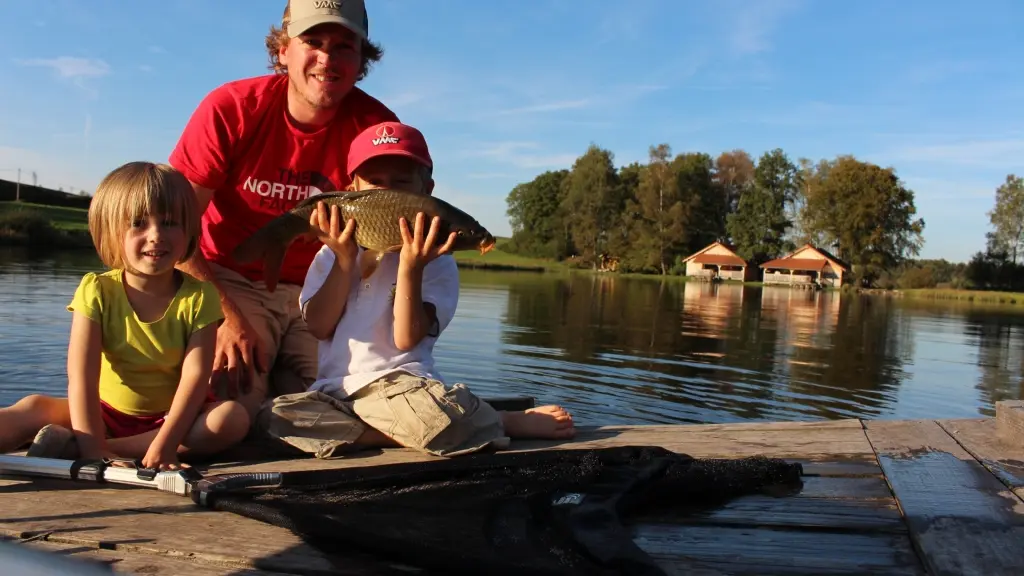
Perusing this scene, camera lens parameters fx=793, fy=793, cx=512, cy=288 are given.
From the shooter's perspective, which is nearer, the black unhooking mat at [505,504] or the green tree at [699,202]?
the black unhooking mat at [505,504]

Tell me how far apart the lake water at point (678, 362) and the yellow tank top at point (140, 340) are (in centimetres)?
566

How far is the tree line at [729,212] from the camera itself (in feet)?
238

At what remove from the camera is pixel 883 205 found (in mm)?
72500

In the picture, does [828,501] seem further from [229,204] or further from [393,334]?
[229,204]

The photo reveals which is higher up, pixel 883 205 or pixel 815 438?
pixel 883 205

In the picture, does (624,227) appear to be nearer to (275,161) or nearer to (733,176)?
(733,176)

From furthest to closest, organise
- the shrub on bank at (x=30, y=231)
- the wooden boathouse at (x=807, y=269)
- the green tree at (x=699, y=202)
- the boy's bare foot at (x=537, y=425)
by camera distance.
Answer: the green tree at (x=699, y=202), the wooden boathouse at (x=807, y=269), the shrub on bank at (x=30, y=231), the boy's bare foot at (x=537, y=425)

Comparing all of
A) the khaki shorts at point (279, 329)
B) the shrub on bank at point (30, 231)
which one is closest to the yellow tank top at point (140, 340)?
the khaki shorts at point (279, 329)

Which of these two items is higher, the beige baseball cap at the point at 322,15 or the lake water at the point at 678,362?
the beige baseball cap at the point at 322,15

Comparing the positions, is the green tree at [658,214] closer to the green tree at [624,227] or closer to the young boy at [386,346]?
the green tree at [624,227]

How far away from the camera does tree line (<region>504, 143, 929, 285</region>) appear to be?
72.7 meters

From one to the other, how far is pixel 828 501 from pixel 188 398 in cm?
239

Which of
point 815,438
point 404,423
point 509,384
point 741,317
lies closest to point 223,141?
point 404,423

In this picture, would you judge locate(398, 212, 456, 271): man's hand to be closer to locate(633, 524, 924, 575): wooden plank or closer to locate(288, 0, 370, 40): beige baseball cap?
locate(288, 0, 370, 40): beige baseball cap
